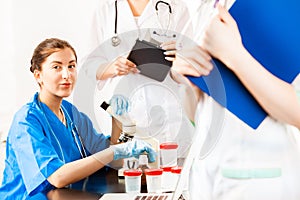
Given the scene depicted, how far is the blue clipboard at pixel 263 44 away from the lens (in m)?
0.86

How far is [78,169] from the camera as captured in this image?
155 cm

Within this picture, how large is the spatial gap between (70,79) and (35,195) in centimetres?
46

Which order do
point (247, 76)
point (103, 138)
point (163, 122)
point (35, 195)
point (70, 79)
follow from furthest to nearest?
point (70, 79) → point (103, 138) → point (35, 195) → point (163, 122) → point (247, 76)

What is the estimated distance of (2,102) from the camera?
1.86 meters

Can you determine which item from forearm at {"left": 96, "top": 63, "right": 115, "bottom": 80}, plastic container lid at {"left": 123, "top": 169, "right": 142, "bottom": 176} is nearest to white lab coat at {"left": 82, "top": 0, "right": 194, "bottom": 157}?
forearm at {"left": 96, "top": 63, "right": 115, "bottom": 80}

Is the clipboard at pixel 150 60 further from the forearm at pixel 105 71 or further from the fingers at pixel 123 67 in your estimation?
the forearm at pixel 105 71

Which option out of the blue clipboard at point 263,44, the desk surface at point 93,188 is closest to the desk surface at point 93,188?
the desk surface at point 93,188

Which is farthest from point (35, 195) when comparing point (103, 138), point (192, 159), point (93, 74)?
point (192, 159)

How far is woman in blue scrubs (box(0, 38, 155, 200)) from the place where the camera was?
60.9 inches

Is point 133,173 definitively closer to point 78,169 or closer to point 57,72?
point 78,169

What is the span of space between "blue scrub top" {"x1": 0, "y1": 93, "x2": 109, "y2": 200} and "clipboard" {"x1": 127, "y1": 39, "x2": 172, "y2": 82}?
352 millimetres

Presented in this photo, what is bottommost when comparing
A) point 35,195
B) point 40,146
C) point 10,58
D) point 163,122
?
point 35,195

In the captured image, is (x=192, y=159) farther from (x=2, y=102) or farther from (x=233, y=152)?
(x=2, y=102)

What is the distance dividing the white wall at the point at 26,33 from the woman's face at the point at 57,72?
5cm
